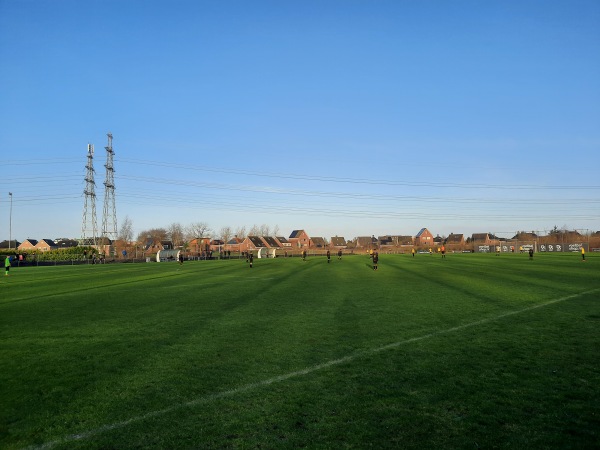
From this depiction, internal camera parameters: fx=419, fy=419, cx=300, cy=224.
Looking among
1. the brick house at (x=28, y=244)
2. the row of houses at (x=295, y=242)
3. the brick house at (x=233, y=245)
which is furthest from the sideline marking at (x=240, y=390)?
the brick house at (x=28, y=244)

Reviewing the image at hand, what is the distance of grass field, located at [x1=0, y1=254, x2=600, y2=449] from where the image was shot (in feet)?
14.6

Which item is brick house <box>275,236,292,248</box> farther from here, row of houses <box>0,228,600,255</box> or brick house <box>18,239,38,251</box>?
brick house <box>18,239,38,251</box>

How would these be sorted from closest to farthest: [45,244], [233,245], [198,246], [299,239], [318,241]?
[198,246], [45,244], [233,245], [299,239], [318,241]

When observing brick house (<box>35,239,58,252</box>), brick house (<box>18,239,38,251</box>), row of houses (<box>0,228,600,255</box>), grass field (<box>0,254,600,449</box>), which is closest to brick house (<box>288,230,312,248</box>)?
row of houses (<box>0,228,600,255</box>)

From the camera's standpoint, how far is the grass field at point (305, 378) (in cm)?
444

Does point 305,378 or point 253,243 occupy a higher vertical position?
point 253,243

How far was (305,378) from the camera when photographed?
6.31m

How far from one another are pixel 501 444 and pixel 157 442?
11.3ft

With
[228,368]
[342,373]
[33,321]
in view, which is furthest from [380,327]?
[33,321]

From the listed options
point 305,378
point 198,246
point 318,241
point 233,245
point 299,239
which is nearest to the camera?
point 305,378

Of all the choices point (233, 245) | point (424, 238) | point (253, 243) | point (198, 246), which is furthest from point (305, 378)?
point (424, 238)

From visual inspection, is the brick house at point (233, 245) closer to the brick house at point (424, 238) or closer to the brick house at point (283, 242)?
the brick house at point (283, 242)

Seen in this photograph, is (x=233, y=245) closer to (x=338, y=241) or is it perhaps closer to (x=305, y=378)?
(x=338, y=241)

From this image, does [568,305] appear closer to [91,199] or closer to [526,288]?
[526,288]
